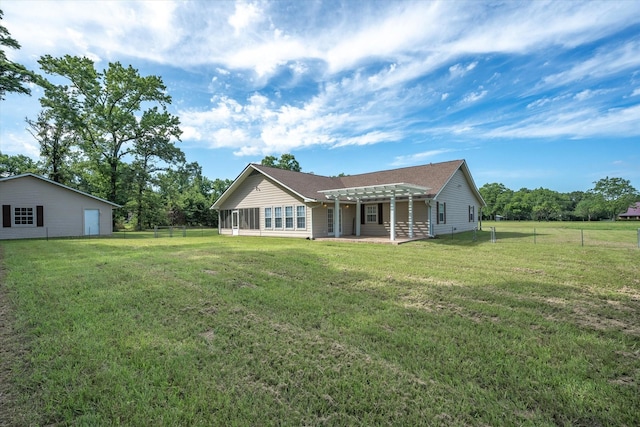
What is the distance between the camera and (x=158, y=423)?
6.64 ft

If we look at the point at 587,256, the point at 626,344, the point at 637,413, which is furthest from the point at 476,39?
the point at 637,413

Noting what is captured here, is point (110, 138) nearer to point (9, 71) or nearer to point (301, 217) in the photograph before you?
point (9, 71)

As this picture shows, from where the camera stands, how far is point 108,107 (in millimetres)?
28000

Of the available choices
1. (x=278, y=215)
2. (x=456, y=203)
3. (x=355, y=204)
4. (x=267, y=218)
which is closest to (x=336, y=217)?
(x=355, y=204)

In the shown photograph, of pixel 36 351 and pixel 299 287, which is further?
pixel 299 287

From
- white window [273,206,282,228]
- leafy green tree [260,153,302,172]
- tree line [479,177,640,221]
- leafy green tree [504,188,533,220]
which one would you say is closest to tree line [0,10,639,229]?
leafy green tree [260,153,302,172]

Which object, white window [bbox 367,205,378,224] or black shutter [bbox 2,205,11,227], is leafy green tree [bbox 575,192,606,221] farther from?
black shutter [bbox 2,205,11,227]

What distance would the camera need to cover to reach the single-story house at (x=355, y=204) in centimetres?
1644

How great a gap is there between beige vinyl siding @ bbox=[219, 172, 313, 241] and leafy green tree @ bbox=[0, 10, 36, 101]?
41.2 ft

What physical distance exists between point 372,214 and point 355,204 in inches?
54.5

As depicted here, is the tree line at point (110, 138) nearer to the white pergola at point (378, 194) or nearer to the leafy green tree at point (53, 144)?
the leafy green tree at point (53, 144)

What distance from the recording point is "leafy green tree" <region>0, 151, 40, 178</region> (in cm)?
2823

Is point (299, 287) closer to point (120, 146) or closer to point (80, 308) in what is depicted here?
point (80, 308)

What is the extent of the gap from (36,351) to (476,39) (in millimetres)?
14795
